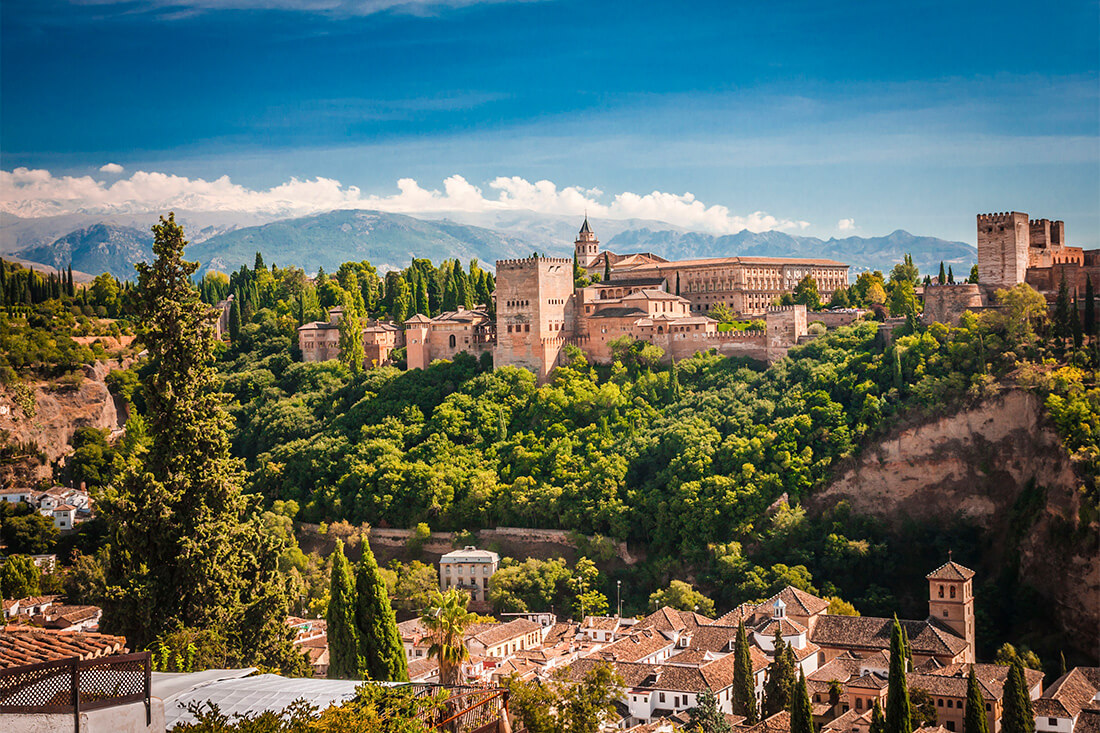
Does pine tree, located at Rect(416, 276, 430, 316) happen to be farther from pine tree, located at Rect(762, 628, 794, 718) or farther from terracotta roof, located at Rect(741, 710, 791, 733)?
terracotta roof, located at Rect(741, 710, 791, 733)

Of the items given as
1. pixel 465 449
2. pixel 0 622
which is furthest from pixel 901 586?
pixel 0 622

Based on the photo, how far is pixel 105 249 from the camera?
13350 cm

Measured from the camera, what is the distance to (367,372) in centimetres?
5509

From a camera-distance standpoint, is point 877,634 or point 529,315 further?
point 529,315

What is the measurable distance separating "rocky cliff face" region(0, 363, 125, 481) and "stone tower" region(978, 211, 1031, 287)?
4230 cm

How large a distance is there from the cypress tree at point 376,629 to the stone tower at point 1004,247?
29.6m

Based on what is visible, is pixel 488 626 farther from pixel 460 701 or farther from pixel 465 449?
pixel 460 701

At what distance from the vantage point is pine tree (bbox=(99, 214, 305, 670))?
1652 cm

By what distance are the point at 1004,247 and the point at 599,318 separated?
57.1ft

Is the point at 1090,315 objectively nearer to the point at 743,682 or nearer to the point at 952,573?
the point at 952,573

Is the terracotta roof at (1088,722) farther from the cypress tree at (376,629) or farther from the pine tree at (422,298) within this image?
the pine tree at (422,298)

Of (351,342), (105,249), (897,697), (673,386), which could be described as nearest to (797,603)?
(897,697)

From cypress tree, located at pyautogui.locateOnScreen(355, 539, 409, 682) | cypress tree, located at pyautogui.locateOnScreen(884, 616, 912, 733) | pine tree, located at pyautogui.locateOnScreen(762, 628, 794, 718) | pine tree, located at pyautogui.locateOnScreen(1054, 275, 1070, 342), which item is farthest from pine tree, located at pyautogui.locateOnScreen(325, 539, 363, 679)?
pine tree, located at pyautogui.locateOnScreen(1054, 275, 1070, 342)

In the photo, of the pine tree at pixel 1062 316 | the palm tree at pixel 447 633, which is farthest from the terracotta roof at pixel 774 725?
the pine tree at pixel 1062 316
